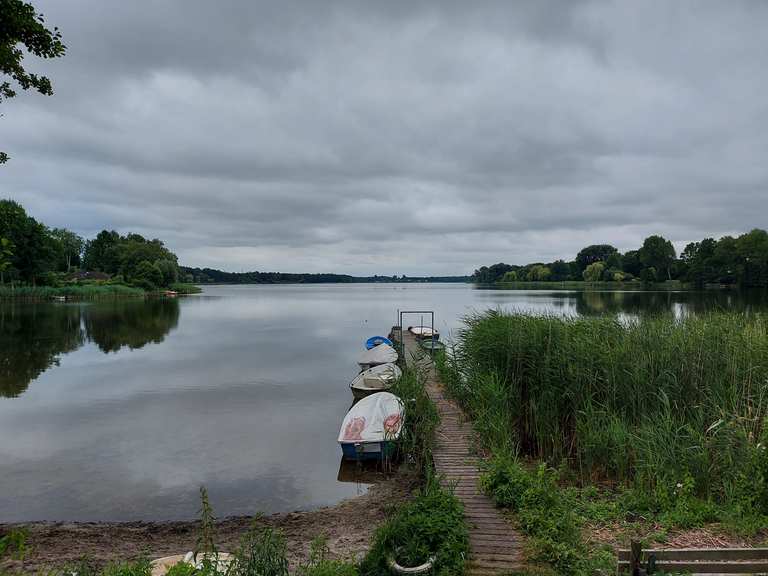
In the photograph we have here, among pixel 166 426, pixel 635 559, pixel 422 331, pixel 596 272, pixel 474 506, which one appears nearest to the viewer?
pixel 635 559

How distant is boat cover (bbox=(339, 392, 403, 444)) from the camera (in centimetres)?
1074

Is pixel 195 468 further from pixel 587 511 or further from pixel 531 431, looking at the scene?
pixel 587 511

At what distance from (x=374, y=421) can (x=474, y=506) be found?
4.72 metres

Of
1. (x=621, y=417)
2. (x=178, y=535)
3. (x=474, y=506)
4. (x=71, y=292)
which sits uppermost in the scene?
(x=71, y=292)

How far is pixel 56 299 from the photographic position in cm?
7294

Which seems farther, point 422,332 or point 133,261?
A: point 133,261

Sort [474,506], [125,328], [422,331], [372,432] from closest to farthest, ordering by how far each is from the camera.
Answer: [474,506], [372,432], [422,331], [125,328]

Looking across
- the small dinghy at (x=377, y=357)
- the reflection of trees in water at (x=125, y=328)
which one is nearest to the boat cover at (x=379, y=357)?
Result: the small dinghy at (x=377, y=357)

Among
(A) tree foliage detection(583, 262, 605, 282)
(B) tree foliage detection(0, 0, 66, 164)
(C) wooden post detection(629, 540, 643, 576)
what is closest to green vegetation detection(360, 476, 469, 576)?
(C) wooden post detection(629, 540, 643, 576)

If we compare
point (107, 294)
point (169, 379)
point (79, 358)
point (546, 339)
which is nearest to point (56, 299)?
point (107, 294)

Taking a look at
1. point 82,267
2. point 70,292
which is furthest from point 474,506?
point 82,267

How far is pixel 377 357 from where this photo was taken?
2178 cm

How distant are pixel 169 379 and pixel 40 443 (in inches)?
339

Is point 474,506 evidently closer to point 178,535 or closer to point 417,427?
point 417,427
